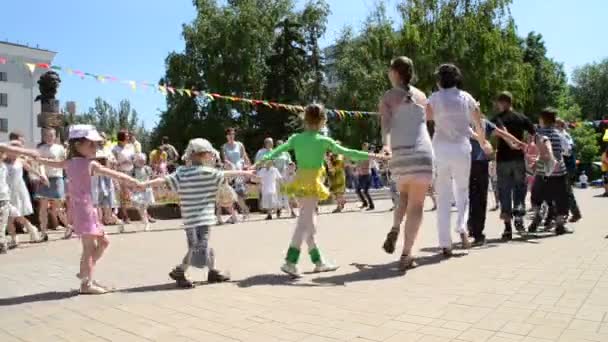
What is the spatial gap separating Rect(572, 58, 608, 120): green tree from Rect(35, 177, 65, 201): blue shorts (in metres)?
79.6

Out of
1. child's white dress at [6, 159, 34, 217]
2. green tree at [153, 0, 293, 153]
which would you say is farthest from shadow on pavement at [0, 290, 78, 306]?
green tree at [153, 0, 293, 153]

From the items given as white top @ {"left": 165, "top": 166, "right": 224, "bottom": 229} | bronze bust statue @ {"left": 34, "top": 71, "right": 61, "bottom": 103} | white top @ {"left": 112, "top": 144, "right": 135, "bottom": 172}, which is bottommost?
white top @ {"left": 165, "top": 166, "right": 224, "bottom": 229}

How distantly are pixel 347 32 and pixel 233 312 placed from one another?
146ft

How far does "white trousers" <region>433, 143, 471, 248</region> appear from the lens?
6758 millimetres

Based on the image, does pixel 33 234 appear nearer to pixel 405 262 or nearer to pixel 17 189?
pixel 17 189

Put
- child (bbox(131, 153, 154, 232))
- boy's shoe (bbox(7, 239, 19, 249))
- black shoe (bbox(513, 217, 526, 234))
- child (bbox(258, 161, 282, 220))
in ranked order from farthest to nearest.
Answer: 1. child (bbox(258, 161, 282, 220))
2. child (bbox(131, 153, 154, 232))
3. boy's shoe (bbox(7, 239, 19, 249))
4. black shoe (bbox(513, 217, 526, 234))

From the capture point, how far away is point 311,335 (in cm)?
382

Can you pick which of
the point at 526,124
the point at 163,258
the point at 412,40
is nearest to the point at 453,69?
the point at 526,124

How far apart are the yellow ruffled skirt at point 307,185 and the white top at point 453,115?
1.75 metres

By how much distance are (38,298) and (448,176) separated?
472 centimetres

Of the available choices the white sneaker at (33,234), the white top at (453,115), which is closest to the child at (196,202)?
the white top at (453,115)

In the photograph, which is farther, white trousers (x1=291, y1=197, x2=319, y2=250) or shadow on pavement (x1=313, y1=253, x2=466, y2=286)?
white trousers (x1=291, y1=197, x2=319, y2=250)

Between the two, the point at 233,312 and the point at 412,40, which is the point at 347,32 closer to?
the point at 412,40

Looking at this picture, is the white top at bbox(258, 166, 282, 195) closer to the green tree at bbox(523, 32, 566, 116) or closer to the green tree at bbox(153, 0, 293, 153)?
the green tree at bbox(153, 0, 293, 153)
